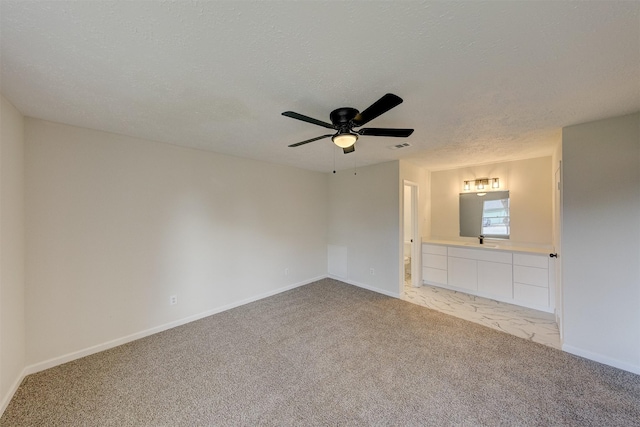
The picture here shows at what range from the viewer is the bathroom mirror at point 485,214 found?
4.11m

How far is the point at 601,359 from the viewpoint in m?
2.23

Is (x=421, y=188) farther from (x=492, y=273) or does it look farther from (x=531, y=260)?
(x=531, y=260)

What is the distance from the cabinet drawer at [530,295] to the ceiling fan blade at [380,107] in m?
3.66

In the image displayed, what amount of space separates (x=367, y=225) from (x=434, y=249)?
1.36m

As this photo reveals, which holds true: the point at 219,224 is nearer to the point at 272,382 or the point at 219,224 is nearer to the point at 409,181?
the point at 272,382

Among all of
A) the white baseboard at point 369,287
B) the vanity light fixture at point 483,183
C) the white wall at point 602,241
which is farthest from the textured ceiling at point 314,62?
the white baseboard at point 369,287

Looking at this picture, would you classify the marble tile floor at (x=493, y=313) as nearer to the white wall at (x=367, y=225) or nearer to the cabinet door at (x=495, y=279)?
the cabinet door at (x=495, y=279)

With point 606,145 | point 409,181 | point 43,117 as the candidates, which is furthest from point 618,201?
point 43,117

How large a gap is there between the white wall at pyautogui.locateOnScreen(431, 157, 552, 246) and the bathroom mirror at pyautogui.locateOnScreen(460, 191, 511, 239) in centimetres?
9

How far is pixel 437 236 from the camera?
495 centimetres

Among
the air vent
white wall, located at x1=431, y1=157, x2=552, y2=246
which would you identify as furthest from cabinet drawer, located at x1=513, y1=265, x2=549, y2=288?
the air vent

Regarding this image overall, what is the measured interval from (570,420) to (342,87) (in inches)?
112

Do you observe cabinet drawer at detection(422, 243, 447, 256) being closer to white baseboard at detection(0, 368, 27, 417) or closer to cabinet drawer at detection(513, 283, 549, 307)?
cabinet drawer at detection(513, 283, 549, 307)

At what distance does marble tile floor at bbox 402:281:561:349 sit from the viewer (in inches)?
108
